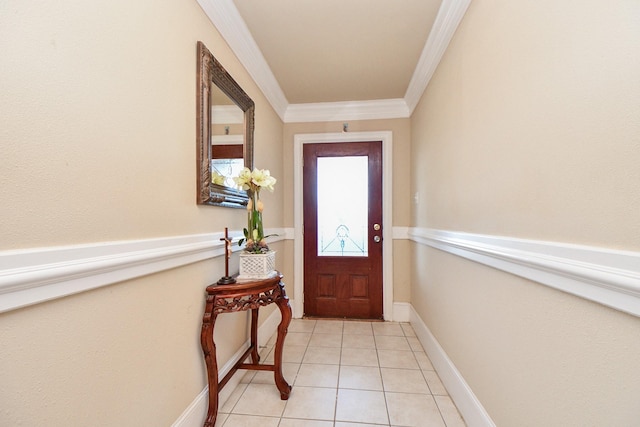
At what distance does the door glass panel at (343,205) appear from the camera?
3.14m

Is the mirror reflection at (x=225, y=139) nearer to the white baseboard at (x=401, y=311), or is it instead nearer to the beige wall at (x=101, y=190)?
the beige wall at (x=101, y=190)

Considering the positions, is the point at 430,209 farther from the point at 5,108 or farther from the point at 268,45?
the point at 5,108

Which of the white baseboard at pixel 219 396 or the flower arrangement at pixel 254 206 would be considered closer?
the white baseboard at pixel 219 396

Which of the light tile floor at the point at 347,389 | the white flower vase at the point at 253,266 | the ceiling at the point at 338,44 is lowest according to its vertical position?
the light tile floor at the point at 347,389

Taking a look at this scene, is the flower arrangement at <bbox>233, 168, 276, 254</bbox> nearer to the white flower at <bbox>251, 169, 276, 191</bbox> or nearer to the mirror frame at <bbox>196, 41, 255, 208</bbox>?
the white flower at <bbox>251, 169, 276, 191</bbox>

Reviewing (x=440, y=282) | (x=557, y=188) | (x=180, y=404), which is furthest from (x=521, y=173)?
(x=180, y=404)

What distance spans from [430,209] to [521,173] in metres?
1.24

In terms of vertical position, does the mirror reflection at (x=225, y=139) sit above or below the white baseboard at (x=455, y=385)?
above

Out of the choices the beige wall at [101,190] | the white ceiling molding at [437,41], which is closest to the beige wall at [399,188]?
the white ceiling molding at [437,41]

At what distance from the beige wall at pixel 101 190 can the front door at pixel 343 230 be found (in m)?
1.82

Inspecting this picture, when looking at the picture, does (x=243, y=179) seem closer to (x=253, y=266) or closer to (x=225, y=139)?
(x=225, y=139)

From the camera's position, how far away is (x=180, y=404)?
1.29 m

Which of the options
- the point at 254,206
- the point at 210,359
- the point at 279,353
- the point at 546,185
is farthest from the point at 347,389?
the point at 546,185

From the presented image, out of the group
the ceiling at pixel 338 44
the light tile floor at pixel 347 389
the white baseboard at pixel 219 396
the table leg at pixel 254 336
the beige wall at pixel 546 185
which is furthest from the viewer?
the table leg at pixel 254 336
